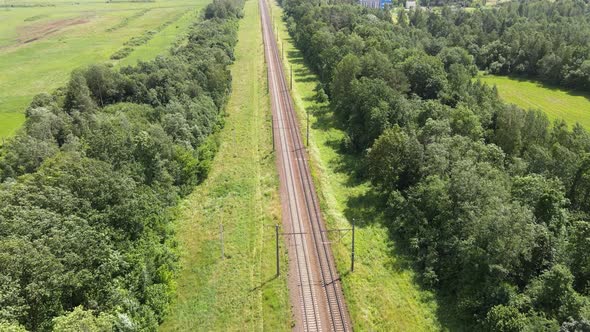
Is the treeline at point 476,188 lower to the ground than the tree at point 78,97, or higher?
lower

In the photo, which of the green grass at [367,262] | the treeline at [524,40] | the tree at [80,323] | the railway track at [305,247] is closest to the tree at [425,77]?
the green grass at [367,262]

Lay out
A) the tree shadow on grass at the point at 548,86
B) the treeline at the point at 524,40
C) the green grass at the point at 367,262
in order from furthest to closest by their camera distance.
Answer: the treeline at the point at 524,40 < the tree shadow on grass at the point at 548,86 < the green grass at the point at 367,262

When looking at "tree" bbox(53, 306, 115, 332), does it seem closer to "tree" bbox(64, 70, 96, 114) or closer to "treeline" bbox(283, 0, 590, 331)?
"treeline" bbox(283, 0, 590, 331)

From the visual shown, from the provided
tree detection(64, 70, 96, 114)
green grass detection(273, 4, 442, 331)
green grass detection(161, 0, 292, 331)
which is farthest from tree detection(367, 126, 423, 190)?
tree detection(64, 70, 96, 114)

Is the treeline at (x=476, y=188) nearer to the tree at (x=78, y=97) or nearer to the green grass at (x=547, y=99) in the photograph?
the green grass at (x=547, y=99)

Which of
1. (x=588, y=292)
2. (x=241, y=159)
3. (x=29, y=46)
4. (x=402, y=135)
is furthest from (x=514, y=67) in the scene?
(x=29, y=46)

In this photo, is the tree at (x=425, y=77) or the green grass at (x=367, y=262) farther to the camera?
the tree at (x=425, y=77)

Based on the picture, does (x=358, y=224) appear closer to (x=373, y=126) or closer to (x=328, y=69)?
(x=373, y=126)
